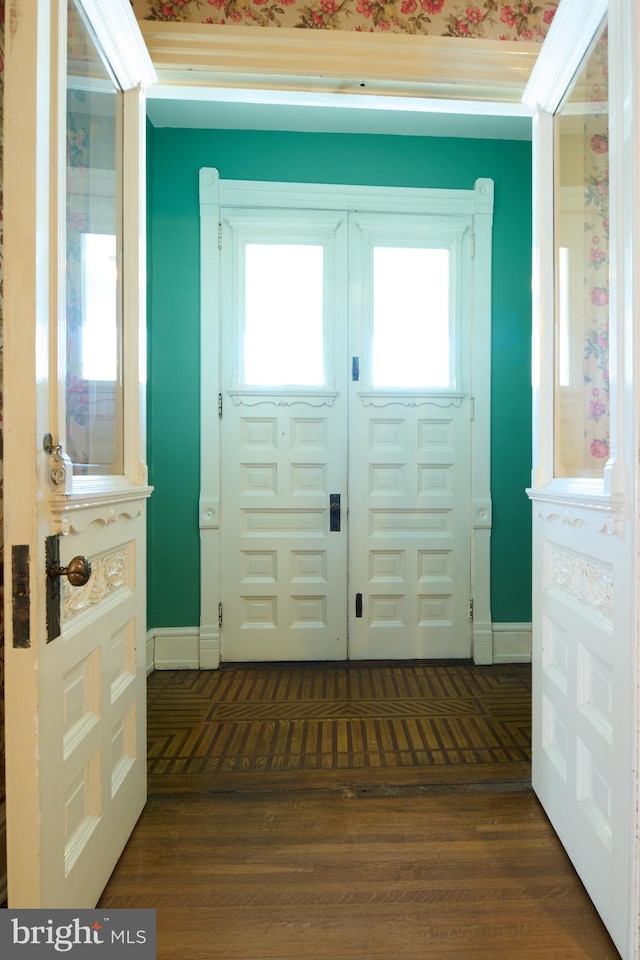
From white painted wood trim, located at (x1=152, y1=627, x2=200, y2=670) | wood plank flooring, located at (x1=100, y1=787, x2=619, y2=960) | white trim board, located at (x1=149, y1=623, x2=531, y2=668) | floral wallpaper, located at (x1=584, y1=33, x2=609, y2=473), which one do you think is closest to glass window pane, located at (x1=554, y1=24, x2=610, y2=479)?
floral wallpaper, located at (x1=584, y1=33, x2=609, y2=473)

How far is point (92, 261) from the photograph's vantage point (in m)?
1.45

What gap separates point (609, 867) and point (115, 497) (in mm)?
1574

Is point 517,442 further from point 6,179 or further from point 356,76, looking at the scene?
point 6,179

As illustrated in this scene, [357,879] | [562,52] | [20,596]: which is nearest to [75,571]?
[20,596]

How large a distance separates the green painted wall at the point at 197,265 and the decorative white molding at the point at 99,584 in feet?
4.78

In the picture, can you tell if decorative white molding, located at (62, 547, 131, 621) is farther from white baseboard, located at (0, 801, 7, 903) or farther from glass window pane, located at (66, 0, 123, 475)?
white baseboard, located at (0, 801, 7, 903)

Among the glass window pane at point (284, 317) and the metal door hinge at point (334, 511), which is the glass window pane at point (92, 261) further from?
the metal door hinge at point (334, 511)

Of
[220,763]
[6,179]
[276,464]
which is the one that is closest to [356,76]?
[6,179]

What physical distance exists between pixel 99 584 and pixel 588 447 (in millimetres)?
1456

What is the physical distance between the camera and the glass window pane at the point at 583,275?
1.41m

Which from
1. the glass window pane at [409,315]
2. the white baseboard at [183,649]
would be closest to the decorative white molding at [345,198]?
the glass window pane at [409,315]

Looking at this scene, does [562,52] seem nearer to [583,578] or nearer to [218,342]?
[583,578]

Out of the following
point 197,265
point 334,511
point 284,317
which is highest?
point 197,265

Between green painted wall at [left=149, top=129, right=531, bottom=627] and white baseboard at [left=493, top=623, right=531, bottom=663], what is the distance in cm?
8
